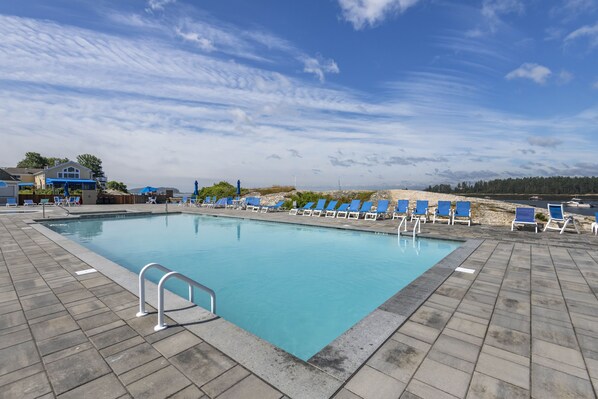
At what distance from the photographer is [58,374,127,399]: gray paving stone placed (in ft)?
5.44

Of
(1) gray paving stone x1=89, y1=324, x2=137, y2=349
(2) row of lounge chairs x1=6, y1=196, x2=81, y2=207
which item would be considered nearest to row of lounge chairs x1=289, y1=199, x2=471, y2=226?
(1) gray paving stone x1=89, y1=324, x2=137, y2=349

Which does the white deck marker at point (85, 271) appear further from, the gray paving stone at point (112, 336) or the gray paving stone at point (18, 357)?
the gray paving stone at point (112, 336)

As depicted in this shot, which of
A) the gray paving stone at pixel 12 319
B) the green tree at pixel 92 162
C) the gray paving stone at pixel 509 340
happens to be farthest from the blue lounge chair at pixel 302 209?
the green tree at pixel 92 162

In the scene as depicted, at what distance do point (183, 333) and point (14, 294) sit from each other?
2.59 m

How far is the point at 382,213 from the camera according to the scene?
1230cm

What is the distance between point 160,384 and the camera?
175cm

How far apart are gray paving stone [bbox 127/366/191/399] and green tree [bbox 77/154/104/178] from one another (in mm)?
71386

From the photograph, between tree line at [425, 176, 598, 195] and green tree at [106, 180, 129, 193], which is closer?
green tree at [106, 180, 129, 193]

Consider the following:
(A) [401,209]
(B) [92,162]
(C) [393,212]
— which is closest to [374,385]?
(A) [401,209]

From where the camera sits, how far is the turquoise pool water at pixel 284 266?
145 inches

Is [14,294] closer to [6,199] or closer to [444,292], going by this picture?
[444,292]

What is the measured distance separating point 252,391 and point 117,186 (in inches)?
1804

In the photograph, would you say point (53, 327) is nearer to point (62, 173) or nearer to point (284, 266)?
point (284, 266)

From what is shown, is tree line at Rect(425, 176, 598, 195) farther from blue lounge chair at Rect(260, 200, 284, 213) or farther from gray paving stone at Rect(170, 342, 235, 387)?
gray paving stone at Rect(170, 342, 235, 387)
